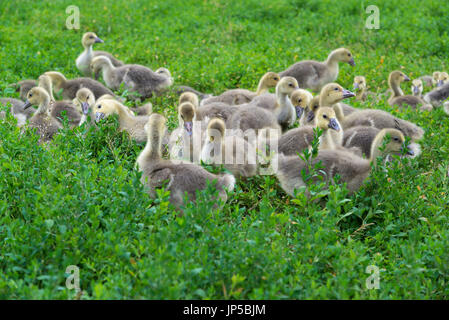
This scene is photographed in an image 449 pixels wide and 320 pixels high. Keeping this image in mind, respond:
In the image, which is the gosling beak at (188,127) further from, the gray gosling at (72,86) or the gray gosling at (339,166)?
the gray gosling at (72,86)

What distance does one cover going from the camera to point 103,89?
335 inches

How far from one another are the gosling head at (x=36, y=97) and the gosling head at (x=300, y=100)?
11.5 ft

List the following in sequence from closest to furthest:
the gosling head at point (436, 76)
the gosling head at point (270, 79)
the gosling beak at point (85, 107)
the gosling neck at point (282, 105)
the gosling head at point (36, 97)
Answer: the gosling beak at point (85, 107) < the gosling head at point (36, 97) < the gosling neck at point (282, 105) < the gosling head at point (270, 79) < the gosling head at point (436, 76)

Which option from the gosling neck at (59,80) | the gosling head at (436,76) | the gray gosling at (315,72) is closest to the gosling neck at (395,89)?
the gosling head at (436,76)

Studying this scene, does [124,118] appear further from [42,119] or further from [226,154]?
[226,154]

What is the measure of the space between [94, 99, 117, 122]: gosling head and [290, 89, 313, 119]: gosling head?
8.69 ft

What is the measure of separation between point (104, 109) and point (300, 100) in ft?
9.33

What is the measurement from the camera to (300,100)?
774 centimetres

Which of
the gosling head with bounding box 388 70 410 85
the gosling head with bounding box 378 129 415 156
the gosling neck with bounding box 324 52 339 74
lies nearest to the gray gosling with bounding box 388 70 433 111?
the gosling head with bounding box 388 70 410 85

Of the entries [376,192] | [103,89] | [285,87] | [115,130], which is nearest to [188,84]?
[103,89]

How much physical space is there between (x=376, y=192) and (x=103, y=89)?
5061mm

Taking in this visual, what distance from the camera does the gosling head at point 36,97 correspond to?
23.6 ft

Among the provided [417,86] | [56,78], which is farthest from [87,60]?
[417,86]
